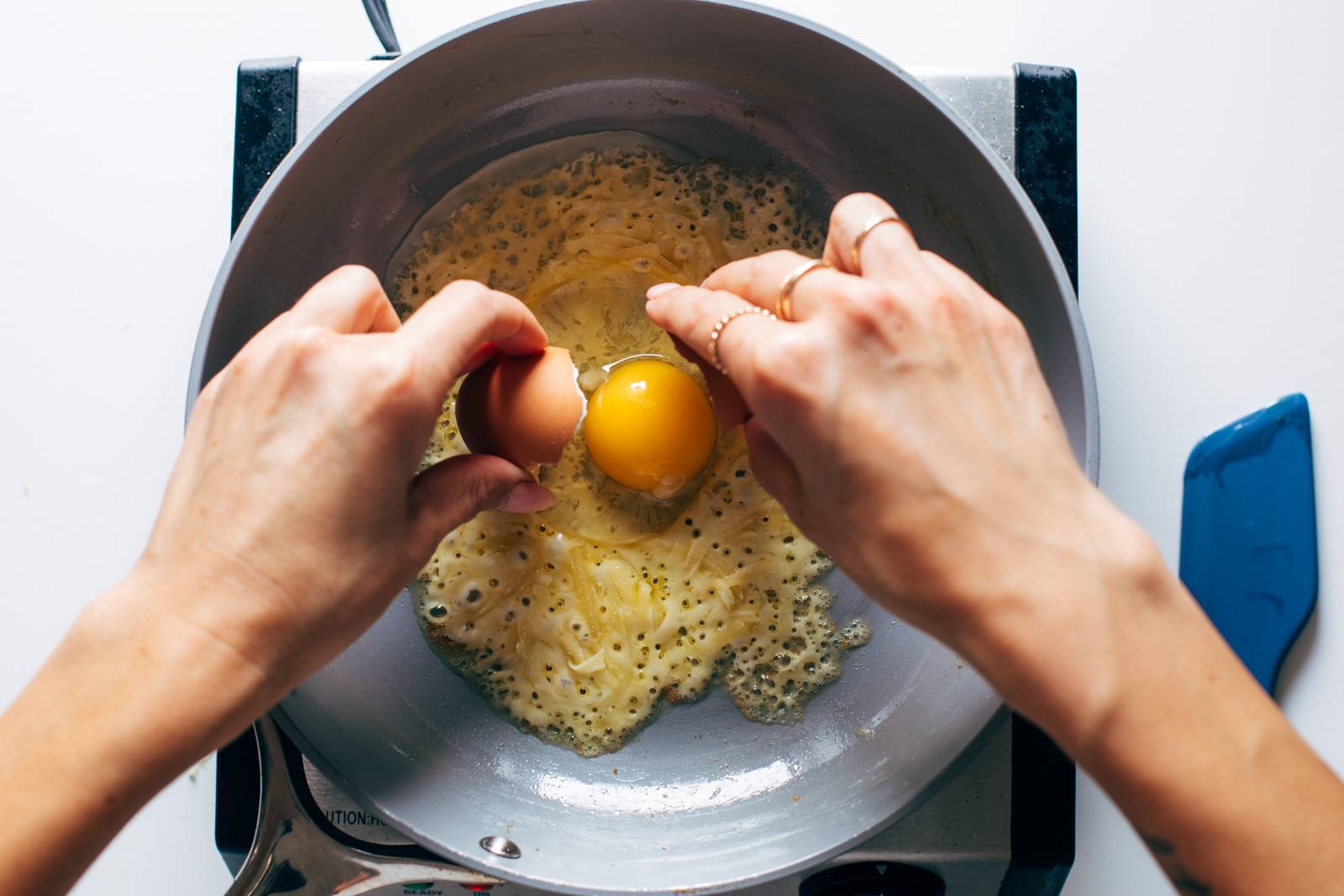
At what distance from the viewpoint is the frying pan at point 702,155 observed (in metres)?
0.92

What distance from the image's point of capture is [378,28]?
3.54ft

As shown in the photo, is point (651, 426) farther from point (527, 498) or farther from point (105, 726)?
point (105, 726)

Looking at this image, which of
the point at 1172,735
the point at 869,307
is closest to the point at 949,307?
the point at 869,307

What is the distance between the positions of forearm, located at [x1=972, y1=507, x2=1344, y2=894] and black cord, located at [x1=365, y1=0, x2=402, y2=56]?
36.7 inches

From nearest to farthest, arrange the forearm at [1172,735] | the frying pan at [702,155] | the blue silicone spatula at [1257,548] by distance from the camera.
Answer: the forearm at [1172,735], the frying pan at [702,155], the blue silicone spatula at [1257,548]

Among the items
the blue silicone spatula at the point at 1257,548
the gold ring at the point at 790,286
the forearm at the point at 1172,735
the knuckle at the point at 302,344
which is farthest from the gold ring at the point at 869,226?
the blue silicone spatula at the point at 1257,548

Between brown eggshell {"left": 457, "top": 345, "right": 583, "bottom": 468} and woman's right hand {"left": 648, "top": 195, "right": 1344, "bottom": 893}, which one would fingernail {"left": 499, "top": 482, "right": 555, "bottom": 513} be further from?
woman's right hand {"left": 648, "top": 195, "right": 1344, "bottom": 893}

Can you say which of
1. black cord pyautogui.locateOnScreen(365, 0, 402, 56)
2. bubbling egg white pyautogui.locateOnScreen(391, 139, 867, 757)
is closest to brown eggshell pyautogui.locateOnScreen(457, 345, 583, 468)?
bubbling egg white pyautogui.locateOnScreen(391, 139, 867, 757)

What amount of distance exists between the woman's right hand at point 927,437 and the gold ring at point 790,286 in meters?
0.01

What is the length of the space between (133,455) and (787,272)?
3.13 feet

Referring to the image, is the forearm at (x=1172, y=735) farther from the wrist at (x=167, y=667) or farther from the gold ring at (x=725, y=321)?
the wrist at (x=167, y=667)

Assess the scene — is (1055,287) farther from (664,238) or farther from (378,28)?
(378,28)

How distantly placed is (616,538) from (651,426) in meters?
0.21

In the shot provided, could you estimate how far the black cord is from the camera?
1.08 meters
